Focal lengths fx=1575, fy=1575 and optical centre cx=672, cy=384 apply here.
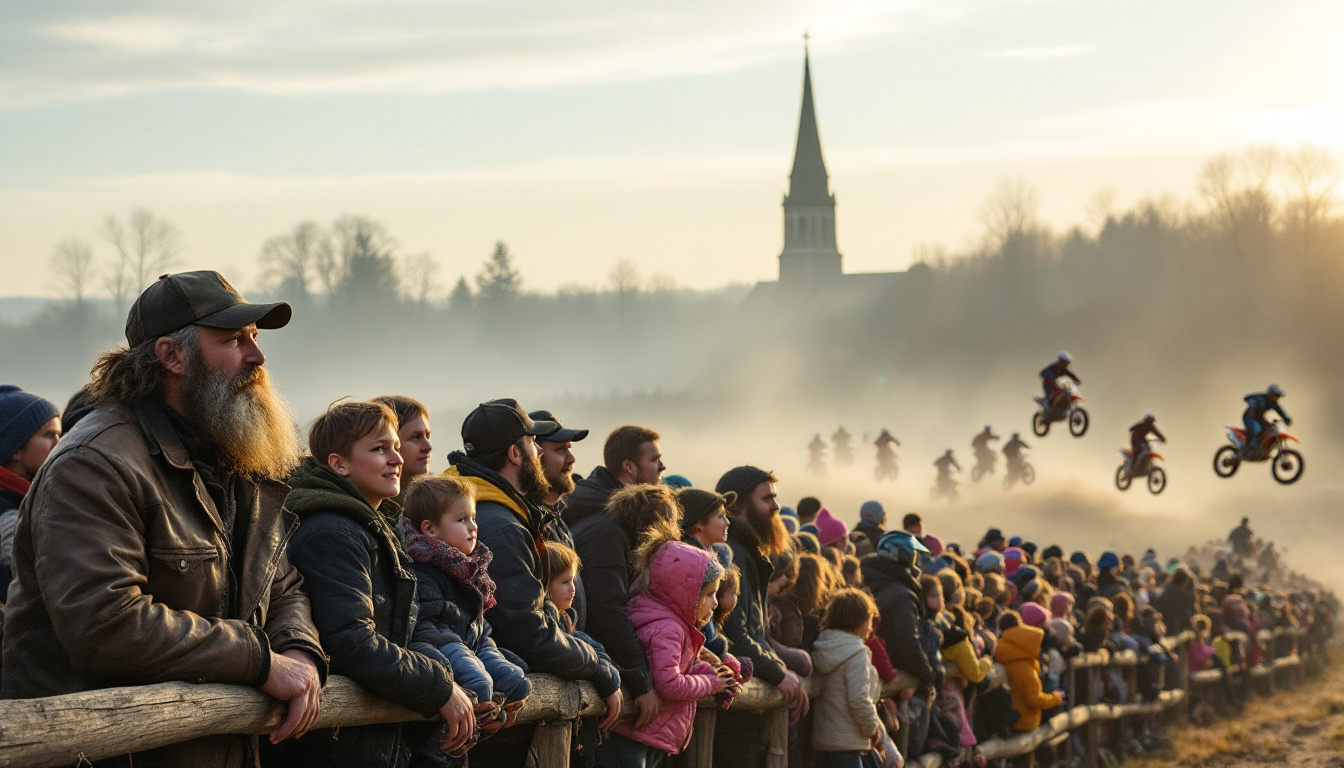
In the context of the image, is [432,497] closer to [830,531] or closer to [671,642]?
[671,642]

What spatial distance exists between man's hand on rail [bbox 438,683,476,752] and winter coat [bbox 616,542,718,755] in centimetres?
161

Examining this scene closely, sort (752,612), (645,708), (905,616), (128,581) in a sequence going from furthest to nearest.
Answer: (905,616)
(752,612)
(645,708)
(128,581)

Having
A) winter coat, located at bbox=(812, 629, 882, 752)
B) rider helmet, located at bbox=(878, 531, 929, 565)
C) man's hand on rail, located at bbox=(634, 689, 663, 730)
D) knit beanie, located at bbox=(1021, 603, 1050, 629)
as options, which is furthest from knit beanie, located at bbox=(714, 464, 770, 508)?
knit beanie, located at bbox=(1021, 603, 1050, 629)

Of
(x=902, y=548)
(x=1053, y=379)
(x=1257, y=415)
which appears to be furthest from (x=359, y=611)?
(x=1053, y=379)

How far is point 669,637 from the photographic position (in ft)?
21.7

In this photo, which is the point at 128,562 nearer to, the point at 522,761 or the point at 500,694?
the point at 500,694

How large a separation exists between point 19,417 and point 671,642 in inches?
107

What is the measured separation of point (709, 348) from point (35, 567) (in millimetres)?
130614

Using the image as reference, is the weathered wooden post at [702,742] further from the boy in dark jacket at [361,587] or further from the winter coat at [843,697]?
the boy in dark jacket at [361,587]

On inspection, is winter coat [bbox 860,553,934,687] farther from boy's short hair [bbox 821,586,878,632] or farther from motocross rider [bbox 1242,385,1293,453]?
motocross rider [bbox 1242,385,1293,453]

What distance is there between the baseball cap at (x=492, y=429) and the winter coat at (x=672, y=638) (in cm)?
87

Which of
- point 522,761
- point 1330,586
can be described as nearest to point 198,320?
point 522,761

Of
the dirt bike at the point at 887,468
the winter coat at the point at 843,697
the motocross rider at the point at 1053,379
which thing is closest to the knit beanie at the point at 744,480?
the winter coat at the point at 843,697

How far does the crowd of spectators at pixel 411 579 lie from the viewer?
3961mm
